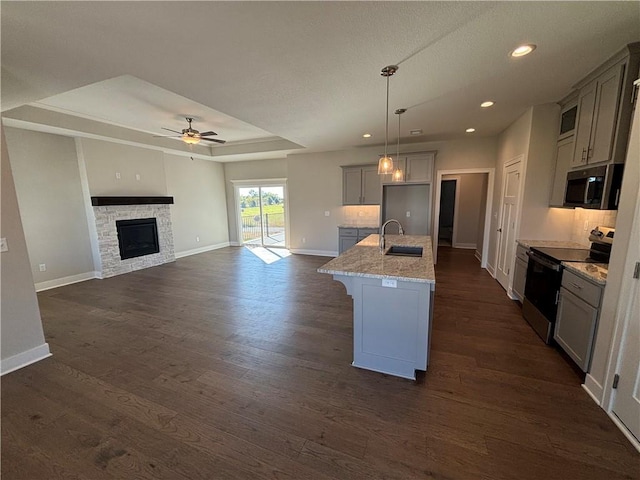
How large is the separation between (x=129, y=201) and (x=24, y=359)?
3.70 m

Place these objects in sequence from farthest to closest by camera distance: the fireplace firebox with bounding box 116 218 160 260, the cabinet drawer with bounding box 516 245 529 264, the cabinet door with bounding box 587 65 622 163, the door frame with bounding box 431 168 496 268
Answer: the fireplace firebox with bounding box 116 218 160 260
the door frame with bounding box 431 168 496 268
the cabinet drawer with bounding box 516 245 529 264
the cabinet door with bounding box 587 65 622 163

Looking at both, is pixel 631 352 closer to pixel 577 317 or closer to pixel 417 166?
pixel 577 317

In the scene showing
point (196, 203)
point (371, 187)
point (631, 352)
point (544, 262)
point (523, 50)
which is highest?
point (523, 50)

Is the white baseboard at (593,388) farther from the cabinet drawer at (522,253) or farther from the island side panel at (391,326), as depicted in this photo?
the cabinet drawer at (522,253)

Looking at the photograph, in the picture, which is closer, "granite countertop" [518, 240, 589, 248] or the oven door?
the oven door

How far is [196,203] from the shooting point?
739cm

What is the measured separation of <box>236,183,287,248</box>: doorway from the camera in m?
7.88

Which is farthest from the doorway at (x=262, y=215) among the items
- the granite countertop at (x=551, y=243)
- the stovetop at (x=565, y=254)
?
the stovetop at (x=565, y=254)

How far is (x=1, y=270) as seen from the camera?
226 cm

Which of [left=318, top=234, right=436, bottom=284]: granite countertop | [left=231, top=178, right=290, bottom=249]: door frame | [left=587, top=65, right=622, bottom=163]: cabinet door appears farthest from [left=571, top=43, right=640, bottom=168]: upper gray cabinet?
[left=231, top=178, right=290, bottom=249]: door frame

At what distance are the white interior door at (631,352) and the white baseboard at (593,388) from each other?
0.47ft

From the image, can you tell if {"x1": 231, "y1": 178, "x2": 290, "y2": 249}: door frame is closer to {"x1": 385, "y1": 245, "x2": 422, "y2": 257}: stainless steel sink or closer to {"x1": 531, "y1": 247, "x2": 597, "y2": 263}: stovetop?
{"x1": 385, "y1": 245, "x2": 422, "y2": 257}: stainless steel sink

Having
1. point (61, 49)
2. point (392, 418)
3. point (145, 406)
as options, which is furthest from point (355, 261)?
point (61, 49)

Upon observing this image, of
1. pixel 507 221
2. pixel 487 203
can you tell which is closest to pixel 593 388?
pixel 507 221
